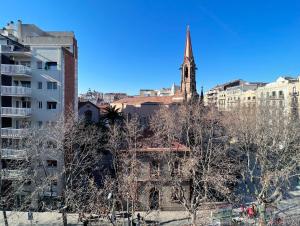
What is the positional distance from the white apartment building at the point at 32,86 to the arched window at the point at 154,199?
9.08m

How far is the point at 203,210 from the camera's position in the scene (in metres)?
25.1

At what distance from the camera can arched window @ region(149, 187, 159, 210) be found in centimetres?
2556

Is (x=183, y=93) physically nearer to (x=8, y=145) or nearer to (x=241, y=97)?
(x=241, y=97)

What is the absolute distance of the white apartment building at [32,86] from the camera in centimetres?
2564

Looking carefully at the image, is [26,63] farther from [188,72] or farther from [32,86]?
[188,72]

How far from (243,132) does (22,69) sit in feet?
76.5

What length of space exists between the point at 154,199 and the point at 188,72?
40.4m

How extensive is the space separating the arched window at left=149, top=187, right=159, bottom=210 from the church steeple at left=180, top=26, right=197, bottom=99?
36858 mm

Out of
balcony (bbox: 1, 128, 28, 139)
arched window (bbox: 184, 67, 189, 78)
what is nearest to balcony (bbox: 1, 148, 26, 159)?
balcony (bbox: 1, 128, 28, 139)

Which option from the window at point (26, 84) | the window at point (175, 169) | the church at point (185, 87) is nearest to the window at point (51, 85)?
the window at point (26, 84)

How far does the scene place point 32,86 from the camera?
26.9 m

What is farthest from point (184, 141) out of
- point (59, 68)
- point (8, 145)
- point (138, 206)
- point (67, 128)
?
point (8, 145)

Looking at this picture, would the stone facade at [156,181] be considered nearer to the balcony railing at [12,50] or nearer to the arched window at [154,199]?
the arched window at [154,199]

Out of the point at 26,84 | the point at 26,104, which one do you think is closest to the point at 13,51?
the point at 26,84
